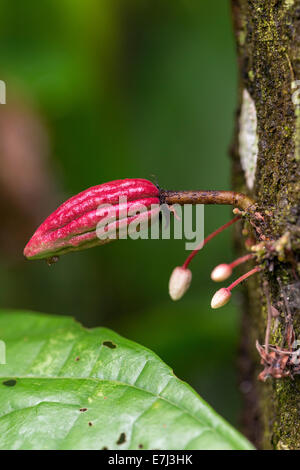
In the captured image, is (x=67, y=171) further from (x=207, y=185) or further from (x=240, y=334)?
(x=240, y=334)

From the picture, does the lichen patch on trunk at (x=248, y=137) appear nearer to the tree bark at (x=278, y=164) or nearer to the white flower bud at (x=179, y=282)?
the tree bark at (x=278, y=164)

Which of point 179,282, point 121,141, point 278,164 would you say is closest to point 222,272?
point 179,282

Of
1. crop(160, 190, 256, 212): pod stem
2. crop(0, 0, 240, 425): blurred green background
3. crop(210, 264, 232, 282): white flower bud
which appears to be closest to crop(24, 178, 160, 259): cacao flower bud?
crop(160, 190, 256, 212): pod stem

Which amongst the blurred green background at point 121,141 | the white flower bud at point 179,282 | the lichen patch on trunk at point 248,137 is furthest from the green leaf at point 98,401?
the blurred green background at point 121,141

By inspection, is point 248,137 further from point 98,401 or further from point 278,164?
point 98,401

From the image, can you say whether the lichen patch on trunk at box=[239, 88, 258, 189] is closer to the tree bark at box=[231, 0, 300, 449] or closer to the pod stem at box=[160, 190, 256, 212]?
the tree bark at box=[231, 0, 300, 449]

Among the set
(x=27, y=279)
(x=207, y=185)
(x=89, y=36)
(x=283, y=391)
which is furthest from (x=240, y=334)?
(x=89, y=36)

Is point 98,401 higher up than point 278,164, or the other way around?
point 278,164

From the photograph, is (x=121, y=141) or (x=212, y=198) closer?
(x=212, y=198)
